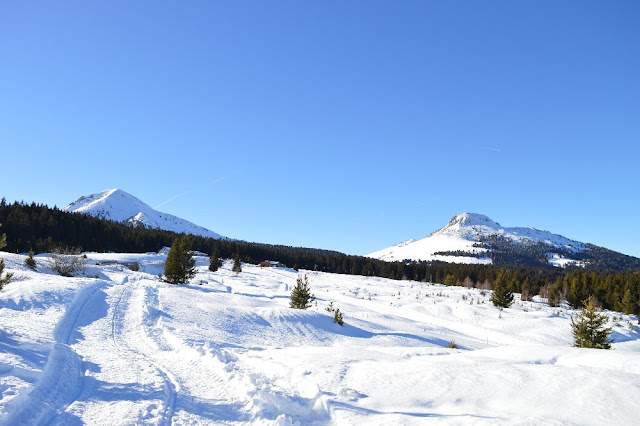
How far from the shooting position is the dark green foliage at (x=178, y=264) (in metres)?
26.4

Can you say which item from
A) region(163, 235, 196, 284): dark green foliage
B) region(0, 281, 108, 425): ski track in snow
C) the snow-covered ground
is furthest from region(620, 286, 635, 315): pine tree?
region(0, 281, 108, 425): ski track in snow

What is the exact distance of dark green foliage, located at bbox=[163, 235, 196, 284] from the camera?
86.7ft

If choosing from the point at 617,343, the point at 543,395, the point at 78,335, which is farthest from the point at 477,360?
the point at 617,343

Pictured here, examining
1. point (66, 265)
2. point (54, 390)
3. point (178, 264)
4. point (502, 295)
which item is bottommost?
point (66, 265)

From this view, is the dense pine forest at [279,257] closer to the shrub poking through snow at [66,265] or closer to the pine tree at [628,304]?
the pine tree at [628,304]

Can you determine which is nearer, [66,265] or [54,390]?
[54,390]

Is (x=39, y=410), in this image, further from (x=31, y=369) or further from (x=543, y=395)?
(x=543, y=395)

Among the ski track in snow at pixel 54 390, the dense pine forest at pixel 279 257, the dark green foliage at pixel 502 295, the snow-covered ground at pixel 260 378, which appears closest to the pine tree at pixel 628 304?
the dense pine forest at pixel 279 257

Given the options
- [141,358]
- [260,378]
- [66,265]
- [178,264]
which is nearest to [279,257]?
[66,265]

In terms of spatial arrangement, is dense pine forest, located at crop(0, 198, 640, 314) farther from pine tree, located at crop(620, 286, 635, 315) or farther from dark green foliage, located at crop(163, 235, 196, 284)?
dark green foliage, located at crop(163, 235, 196, 284)

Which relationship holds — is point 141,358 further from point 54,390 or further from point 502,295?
point 502,295

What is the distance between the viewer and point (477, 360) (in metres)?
6.63

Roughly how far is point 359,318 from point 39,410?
1522cm

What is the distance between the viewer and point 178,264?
26453mm
